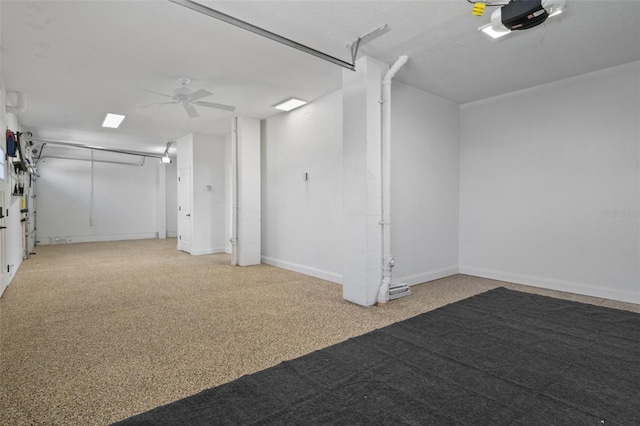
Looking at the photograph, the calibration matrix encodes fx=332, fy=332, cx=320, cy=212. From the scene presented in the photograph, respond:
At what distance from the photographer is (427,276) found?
4.95m

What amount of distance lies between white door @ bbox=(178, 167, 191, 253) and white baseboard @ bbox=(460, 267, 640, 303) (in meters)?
6.09

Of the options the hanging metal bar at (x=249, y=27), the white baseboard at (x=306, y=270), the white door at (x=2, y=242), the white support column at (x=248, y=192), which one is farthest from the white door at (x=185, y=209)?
the hanging metal bar at (x=249, y=27)

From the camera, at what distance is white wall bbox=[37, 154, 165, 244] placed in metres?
9.36

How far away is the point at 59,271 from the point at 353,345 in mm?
5527

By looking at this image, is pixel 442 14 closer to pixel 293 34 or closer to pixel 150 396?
pixel 293 34

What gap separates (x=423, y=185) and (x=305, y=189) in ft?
6.12

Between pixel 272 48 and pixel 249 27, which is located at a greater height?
pixel 272 48

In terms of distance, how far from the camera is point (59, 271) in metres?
5.62

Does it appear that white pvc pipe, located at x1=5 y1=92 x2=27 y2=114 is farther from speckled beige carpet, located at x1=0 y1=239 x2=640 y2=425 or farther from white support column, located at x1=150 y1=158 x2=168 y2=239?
white support column, located at x1=150 y1=158 x2=168 y2=239

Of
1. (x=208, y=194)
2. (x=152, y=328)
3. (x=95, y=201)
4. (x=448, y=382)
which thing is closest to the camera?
(x=448, y=382)

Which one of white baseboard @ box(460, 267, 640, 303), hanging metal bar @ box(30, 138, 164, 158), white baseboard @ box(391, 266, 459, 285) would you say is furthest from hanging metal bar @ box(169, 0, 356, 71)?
hanging metal bar @ box(30, 138, 164, 158)

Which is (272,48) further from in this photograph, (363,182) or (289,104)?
(289,104)

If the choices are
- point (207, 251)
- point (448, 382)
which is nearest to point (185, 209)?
point (207, 251)

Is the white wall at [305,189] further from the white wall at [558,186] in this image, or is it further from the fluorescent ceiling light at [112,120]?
the fluorescent ceiling light at [112,120]
